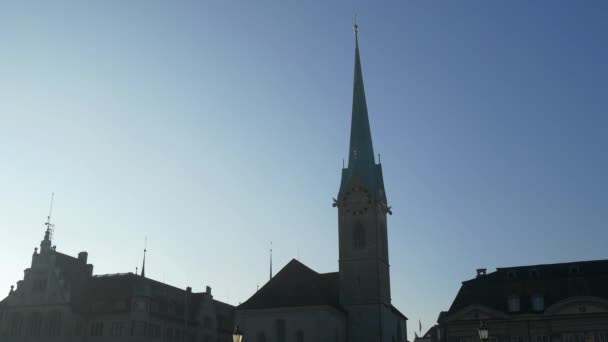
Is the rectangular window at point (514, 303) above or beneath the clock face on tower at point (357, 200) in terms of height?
beneath

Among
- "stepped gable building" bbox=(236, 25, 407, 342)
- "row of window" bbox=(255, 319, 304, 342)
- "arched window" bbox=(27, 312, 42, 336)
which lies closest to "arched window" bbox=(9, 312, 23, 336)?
"arched window" bbox=(27, 312, 42, 336)

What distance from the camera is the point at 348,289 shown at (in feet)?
220

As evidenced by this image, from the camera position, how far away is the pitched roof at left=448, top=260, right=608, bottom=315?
198ft

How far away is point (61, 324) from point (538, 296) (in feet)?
156

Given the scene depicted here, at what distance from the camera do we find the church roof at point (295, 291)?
64.1 meters

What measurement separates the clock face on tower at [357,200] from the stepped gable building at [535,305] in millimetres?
12438

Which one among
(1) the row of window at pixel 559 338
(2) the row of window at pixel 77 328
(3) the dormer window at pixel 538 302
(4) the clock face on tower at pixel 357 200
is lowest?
(1) the row of window at pixel 559 338

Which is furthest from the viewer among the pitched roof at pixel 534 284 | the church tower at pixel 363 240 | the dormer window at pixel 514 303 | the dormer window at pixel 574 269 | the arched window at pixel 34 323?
the arched window at pixel 34 323

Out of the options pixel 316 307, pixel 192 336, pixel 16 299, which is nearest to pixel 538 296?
pixel 316 307

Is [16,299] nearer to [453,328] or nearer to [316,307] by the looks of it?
[316,307]

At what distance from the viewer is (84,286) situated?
7488cm

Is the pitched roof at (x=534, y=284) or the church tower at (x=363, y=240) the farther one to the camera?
the church tower at (x=363, y=240)

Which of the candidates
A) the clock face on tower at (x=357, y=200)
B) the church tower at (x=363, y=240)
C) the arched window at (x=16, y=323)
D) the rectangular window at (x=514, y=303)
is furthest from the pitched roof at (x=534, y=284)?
the arched window at (x=16, y=323)

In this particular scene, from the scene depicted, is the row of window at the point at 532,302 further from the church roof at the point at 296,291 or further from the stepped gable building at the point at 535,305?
the church roof at the point at 296,291
